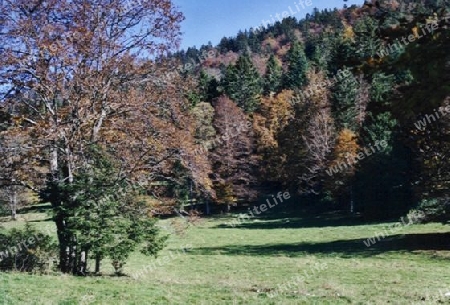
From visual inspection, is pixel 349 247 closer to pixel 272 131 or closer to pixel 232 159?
pixel 232 159

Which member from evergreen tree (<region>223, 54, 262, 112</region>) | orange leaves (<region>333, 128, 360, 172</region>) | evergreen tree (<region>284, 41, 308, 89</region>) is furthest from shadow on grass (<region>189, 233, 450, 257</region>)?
evergreen tree (<region>284, 41, 308, 89</region>)

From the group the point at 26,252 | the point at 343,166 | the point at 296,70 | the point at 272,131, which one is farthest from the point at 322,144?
the point at 26,252

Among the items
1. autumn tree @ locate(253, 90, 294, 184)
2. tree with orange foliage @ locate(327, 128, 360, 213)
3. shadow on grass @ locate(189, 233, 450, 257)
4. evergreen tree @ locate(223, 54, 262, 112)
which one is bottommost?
shadow on grass @ locate(189, 233, 450, 257)

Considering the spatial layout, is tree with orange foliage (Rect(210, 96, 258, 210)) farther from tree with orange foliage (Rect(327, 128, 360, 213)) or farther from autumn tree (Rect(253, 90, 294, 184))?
tree with orange foliage (Rect(327, 128, 360, 213))

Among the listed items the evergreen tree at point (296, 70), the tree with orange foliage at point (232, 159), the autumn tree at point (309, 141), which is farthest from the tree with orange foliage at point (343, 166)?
the evergreen tree at point (296, 70)

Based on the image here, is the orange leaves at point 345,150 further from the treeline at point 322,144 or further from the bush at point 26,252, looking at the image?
the bush at point 26,252

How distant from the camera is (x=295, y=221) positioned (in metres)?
43.3

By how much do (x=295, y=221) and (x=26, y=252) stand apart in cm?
3091

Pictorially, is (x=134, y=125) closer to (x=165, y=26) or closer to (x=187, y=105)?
(x=187, y=105)

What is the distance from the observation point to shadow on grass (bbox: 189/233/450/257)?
23.7 m

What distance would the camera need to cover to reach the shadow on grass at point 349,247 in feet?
77.6

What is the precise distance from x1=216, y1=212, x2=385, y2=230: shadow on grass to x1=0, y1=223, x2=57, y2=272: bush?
81.7ft

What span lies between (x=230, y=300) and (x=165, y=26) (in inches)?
415

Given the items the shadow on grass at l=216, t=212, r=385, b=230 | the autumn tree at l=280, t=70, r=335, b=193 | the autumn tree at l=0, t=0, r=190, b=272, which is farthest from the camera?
the autumn tree at l=280, t=70, r=335, b=193
